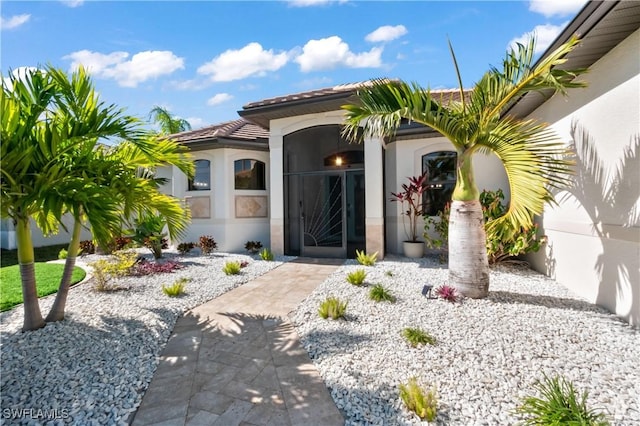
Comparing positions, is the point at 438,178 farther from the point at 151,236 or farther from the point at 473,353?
the point at 151,236

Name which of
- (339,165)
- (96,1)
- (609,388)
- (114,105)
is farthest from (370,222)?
(96,1)

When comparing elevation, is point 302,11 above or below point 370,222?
above

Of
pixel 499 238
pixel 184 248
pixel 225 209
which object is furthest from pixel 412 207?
pixel 184 248

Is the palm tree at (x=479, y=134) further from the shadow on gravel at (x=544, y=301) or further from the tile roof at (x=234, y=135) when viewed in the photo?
the tile roof at (x=234, y=135)

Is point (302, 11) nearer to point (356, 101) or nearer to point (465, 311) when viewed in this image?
point (356, 101)

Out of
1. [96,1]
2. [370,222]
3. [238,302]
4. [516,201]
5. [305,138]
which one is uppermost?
[96,1]

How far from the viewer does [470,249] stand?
489cm

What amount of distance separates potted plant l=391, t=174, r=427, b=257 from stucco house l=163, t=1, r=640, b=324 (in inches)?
12.7

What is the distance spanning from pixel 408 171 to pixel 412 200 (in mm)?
1152

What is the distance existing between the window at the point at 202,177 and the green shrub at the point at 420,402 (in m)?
10.2

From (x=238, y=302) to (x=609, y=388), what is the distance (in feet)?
16.6

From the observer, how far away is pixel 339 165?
1099 cm

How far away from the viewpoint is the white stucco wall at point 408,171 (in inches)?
355

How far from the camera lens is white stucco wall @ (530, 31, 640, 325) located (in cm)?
396
